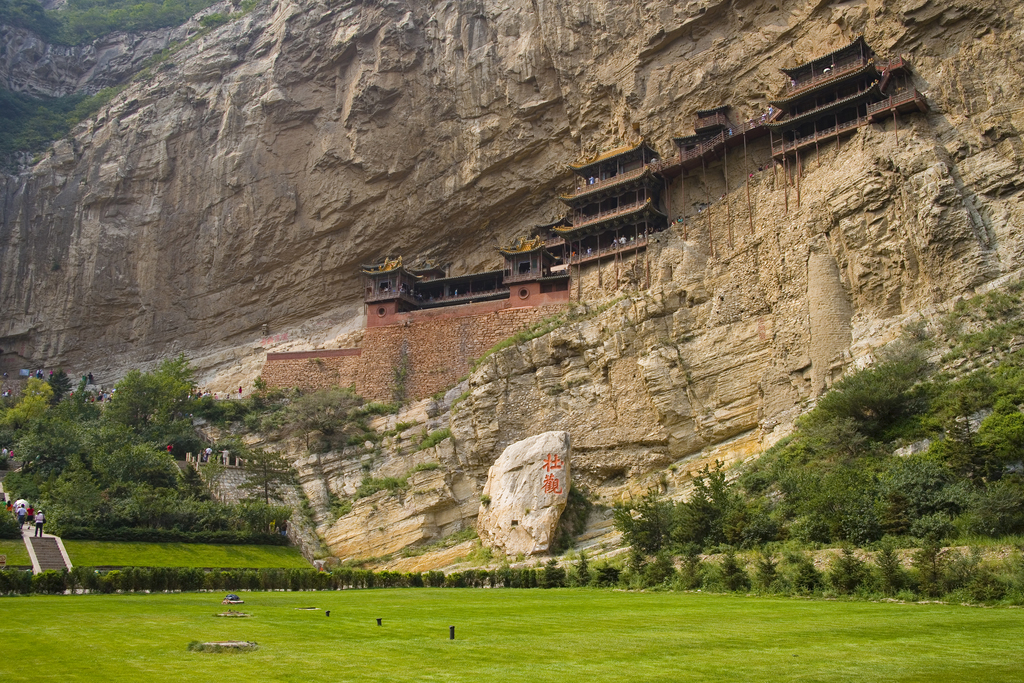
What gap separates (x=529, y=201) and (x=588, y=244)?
25.1 feet

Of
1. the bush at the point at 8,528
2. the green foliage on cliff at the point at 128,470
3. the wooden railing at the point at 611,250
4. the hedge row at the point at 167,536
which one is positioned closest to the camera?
the bush at the point at 8,528

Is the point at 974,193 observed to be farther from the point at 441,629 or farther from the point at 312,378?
the point at 312,378

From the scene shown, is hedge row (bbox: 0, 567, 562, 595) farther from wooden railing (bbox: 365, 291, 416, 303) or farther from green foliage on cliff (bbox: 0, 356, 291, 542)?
wooden railing (bbox: 365, 291, 416, 303)

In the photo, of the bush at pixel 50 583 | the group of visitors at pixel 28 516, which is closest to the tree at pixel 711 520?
the bush at pixel 50 583

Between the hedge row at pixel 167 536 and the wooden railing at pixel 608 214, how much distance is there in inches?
790

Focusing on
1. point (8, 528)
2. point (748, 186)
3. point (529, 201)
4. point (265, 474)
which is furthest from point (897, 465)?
point (529, 201)

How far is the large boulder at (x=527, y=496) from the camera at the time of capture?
27.8m

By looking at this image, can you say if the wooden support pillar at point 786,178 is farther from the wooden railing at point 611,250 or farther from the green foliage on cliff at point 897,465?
the green foliage on cliff at point 897,465

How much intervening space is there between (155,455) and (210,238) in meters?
22.4

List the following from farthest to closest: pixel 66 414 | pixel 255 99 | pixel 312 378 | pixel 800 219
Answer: pixel 255 99, pixel 312 378, pixel 66 414, pixel 800 219

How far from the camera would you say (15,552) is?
22891mm

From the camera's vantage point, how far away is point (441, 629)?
38.2 feet

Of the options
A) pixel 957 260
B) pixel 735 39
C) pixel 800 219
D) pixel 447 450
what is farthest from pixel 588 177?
pixel 957 260

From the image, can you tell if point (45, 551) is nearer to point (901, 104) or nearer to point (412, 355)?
point (412, 355)
